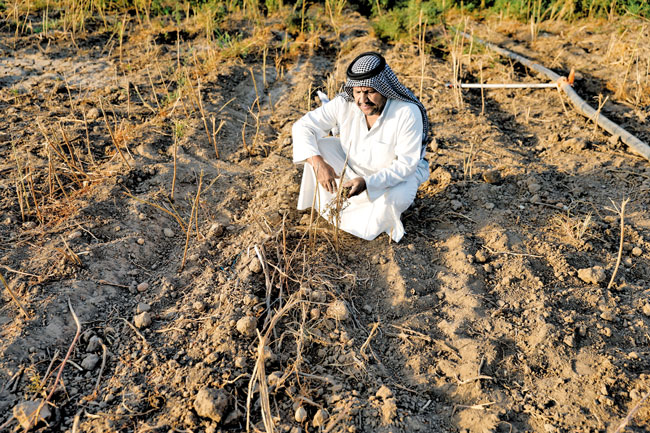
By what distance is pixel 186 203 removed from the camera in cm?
351

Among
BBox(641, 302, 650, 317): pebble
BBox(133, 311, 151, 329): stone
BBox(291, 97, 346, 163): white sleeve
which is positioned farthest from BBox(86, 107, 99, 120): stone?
BBox(641, 302, 650, 317): pebble

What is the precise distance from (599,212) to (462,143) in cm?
123

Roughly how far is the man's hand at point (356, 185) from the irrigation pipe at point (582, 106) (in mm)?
2402

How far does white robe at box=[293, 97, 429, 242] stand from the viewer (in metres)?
2.91

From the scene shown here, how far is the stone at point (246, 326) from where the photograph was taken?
238cm

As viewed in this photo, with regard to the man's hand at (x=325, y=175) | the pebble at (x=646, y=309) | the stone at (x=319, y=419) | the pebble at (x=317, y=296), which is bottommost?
the pebble at (x=646, y=309)

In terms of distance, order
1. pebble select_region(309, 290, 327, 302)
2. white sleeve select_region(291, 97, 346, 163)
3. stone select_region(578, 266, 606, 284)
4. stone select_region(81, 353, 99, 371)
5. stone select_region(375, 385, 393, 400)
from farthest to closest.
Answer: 1. white sleeve select_region(291, 97, 346, 163)
2. stone select_region(578, 266, 606, 284)
3. pebble select_region(309, 290, 327, 302)
4. stone select_region(81, 353, 99, 371)
5. stone select_region(375, 385, 393, 400)

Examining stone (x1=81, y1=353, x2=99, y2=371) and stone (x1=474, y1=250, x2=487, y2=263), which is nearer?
stone (x1=81, y1=353, x2=99, y2=371)

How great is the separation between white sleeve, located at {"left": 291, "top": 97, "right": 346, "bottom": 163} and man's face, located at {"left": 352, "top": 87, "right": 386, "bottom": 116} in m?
0.21

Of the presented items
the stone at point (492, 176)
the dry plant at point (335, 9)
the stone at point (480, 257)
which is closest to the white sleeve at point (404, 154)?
the stone at point (480, 257)

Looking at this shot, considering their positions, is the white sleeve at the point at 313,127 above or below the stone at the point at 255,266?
above

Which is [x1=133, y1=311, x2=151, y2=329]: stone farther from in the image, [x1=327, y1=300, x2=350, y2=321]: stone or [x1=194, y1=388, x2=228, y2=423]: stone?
[x1=327, y1=300, x2=350, y2=321]: stone

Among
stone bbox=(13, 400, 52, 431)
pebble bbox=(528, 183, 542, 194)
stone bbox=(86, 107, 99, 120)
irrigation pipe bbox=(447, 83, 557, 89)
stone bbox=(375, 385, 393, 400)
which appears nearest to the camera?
stone bbox=(13, 400, 52, 431)

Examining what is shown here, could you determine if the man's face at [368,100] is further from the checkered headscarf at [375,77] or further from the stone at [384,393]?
the stone at [384,393]
